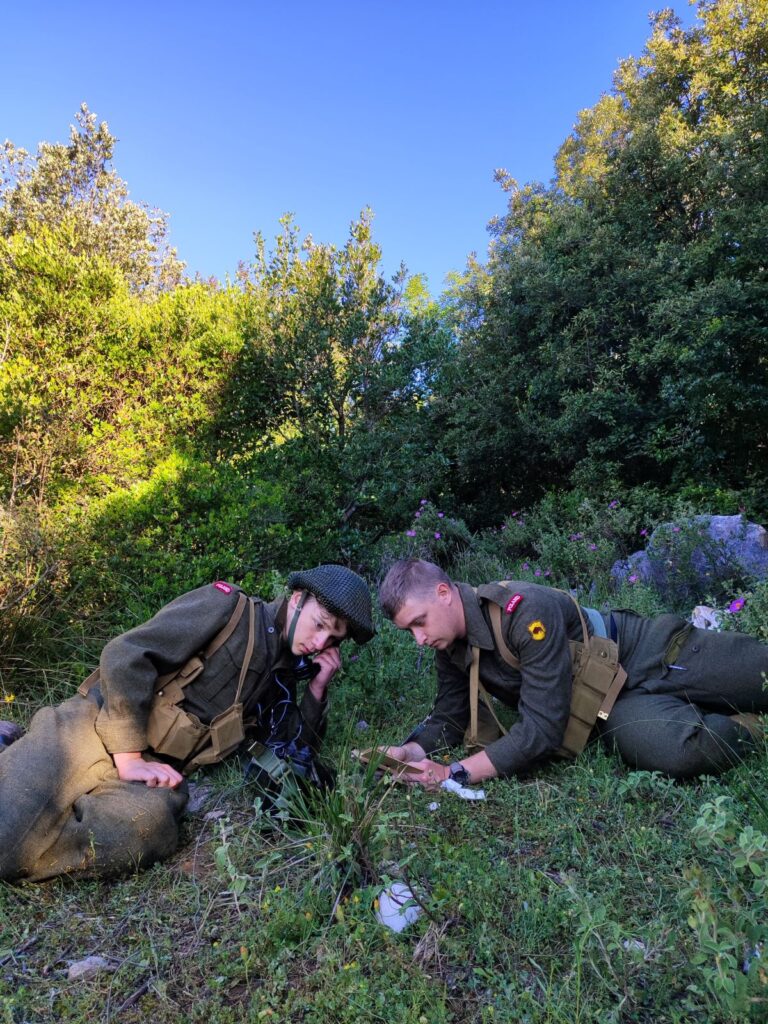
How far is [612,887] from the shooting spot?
6.59ft

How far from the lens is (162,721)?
265cm

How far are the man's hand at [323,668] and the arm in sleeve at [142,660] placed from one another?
18.6 inches

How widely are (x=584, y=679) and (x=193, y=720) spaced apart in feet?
5.66

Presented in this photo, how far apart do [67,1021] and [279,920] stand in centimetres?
58

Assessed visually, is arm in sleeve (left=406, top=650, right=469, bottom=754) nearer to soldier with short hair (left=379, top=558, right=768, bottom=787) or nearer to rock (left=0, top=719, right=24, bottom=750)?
soldier with short hair (left=379, top=558, right=768, bottom=787)

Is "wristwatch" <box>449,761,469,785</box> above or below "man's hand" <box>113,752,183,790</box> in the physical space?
below

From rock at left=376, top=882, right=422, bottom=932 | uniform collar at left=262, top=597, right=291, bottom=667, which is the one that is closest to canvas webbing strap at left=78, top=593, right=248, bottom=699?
uniform collar at left=262, top=597, right=291, bottom=667

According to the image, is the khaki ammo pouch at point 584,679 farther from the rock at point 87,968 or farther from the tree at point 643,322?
the tree at point 643,322

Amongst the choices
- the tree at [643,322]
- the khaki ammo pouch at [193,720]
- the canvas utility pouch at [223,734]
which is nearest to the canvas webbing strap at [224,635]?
the khaki ammo pouch at [193,720]

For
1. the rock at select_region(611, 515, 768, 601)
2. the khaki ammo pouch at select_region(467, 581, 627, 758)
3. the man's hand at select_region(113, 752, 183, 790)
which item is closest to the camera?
the man's hand at select_region(113, 752, 183, 790)

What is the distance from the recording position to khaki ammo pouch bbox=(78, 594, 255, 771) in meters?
2.65

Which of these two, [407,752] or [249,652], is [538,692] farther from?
[249,652]

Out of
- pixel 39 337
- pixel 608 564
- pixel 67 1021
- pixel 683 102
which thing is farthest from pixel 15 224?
pixel 67 1021

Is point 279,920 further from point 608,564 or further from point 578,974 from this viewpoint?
point 608,564
